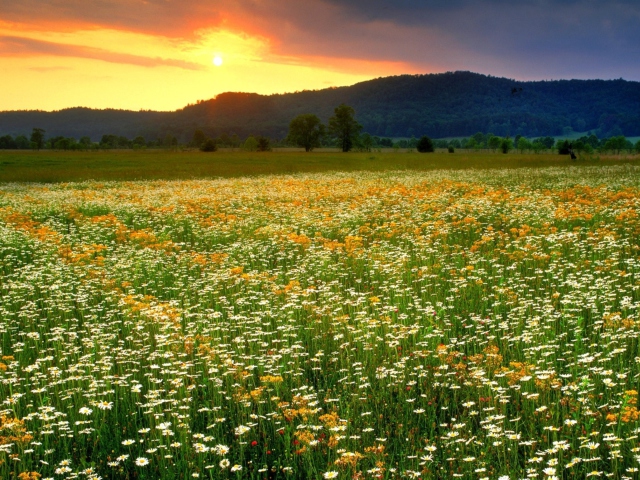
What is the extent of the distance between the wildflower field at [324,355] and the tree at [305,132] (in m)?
121

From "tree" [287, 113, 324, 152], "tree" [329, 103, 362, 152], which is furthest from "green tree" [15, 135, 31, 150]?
"tree" [329, 103, 362, 152]

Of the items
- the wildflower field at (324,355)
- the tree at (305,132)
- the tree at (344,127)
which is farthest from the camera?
the tree at (305,132)

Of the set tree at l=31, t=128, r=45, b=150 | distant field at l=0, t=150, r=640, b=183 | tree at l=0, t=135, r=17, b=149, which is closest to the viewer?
distant field at l=0, t=150, r=640, b=183

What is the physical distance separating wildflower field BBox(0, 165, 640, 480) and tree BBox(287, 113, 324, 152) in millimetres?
121418

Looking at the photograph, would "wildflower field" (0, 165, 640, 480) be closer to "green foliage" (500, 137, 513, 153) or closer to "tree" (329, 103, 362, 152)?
"green foliage" (500, 137, 513, 153)

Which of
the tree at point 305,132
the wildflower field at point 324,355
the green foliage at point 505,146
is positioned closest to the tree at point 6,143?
the tree at point 305,132

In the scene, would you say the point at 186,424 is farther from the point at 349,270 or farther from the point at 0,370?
the point at 349,270

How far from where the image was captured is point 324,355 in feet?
21.0

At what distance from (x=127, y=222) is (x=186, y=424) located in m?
13.9

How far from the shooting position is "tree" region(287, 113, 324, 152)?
5246 inches

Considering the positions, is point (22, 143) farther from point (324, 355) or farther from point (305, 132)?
point (324, 355)

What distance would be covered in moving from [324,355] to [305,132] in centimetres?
13058

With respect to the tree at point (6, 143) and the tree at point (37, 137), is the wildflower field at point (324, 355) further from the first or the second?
the tree at point (6, 143)

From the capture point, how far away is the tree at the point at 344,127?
13062cm
